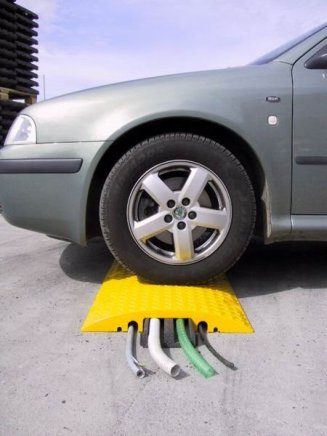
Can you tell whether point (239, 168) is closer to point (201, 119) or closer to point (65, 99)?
point (201, 119)

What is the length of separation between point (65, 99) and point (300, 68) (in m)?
1.12

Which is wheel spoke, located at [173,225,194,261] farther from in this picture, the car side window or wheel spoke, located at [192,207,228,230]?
the car side window

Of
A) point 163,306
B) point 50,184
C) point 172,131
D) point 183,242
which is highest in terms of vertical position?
point 172,131

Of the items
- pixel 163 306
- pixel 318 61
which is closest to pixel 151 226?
pixel 163 306

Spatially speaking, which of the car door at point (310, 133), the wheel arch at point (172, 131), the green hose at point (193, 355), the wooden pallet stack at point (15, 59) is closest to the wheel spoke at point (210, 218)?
the wheel arch at point (172, 131)

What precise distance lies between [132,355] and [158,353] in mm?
93

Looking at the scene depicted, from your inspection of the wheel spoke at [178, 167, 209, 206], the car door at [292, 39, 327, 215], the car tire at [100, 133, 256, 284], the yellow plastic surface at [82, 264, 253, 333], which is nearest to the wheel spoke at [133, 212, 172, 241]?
the car tire at [100, 133, 256, 284]

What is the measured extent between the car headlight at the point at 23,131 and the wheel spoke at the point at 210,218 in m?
0.85

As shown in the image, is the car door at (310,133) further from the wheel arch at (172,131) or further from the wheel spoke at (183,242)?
the wheel spoke at (183,242)

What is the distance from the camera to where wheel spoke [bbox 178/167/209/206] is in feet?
6.63

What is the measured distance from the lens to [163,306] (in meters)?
1.85

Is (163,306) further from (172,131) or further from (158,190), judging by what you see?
(172,131)

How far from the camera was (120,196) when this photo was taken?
80.3 inches

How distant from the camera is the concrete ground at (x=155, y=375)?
4.11ft
